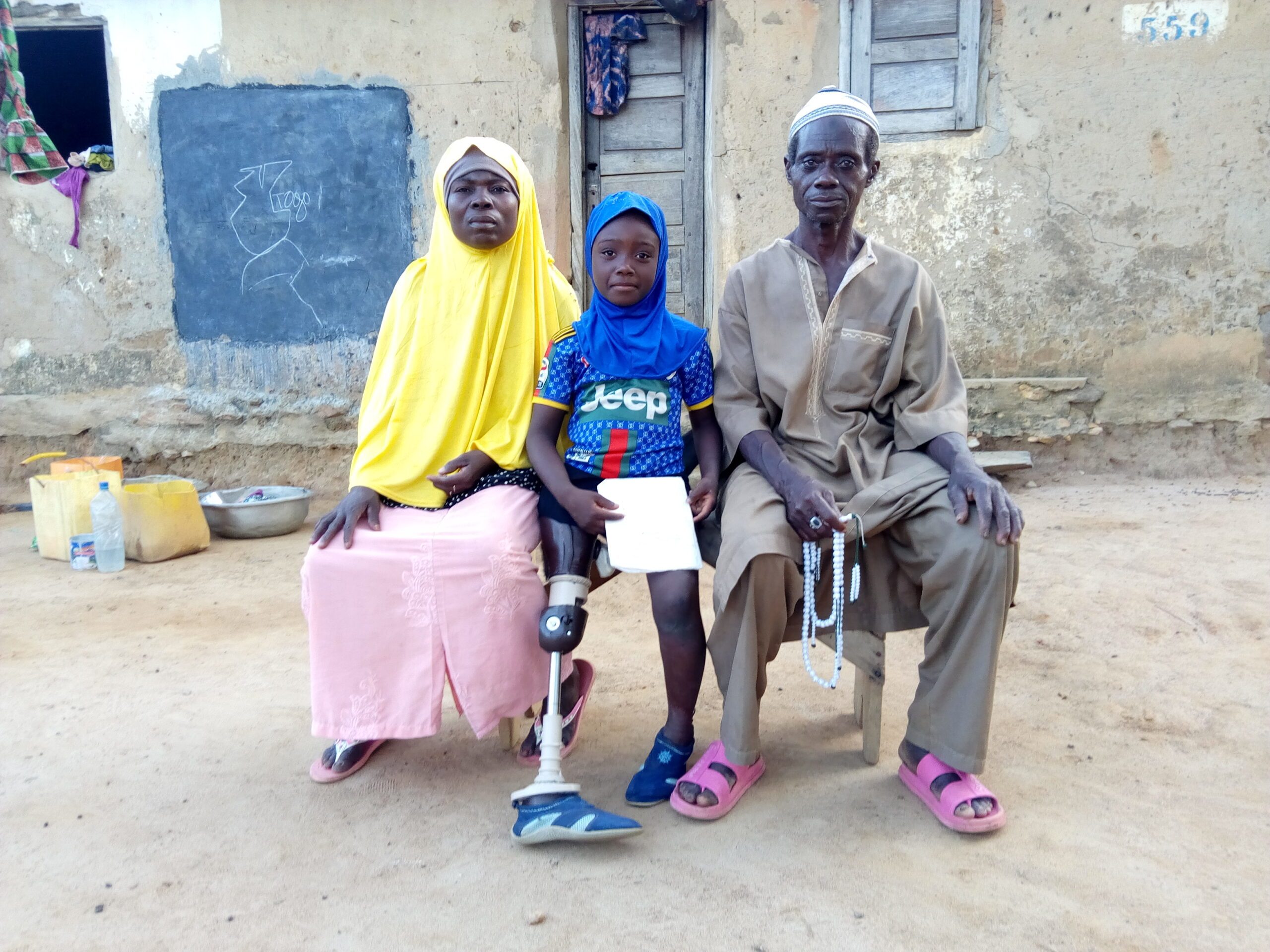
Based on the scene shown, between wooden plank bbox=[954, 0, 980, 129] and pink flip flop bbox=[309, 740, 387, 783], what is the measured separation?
4.78m

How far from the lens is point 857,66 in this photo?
5305 millimetres

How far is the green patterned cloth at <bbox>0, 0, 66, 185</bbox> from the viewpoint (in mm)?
5500

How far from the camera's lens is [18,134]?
559 cm

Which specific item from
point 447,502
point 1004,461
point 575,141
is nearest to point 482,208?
point 447,502

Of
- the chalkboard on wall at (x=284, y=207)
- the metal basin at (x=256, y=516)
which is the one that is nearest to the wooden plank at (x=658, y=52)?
the chalkboard on wall at (x=284, y=207)

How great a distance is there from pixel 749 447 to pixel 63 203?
5471 millimetres

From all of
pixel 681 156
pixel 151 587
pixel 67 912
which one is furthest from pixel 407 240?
pixel 67 912

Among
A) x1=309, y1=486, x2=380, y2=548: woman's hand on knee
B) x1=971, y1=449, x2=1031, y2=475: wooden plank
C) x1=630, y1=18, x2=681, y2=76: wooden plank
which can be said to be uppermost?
x1=630, y1=18, x2=681, y2=76: wooden plank

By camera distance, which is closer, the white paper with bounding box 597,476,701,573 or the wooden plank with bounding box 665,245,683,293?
the white paper with bounding box 597,476,701,573

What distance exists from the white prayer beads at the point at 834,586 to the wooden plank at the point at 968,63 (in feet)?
13.5

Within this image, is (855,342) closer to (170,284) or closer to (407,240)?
(407,240)

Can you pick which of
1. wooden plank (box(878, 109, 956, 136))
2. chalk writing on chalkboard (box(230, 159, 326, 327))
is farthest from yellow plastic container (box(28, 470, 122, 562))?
wooden plank (box(878, 109, 956, 136))

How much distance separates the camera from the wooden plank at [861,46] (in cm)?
528

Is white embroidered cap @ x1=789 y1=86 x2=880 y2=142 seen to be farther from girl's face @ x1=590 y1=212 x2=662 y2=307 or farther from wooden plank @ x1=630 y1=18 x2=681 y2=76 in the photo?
wooden plank @ x1=630 y1=18 x2=681 y2=76
